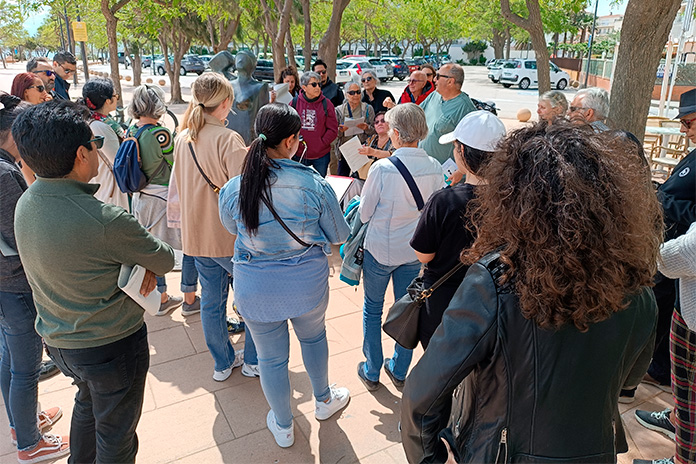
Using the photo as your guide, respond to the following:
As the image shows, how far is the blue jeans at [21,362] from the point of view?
2.35 m

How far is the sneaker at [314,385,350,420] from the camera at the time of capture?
285cm

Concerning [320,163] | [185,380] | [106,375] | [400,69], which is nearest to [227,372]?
[185,380]

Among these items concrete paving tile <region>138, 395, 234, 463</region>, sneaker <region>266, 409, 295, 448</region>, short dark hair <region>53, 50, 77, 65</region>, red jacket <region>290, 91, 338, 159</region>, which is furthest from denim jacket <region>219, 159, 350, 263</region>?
short dark hair <region>53, 50, 77, 65</region>

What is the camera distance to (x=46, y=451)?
255 centimetres

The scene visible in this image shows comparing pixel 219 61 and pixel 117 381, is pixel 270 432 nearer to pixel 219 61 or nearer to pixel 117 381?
pixel 117 381

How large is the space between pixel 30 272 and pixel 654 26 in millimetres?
5657

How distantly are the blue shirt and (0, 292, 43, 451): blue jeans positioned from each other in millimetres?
1057

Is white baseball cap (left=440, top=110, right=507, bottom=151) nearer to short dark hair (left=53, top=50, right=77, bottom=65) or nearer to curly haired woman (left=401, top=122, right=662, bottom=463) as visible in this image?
curly haired woman (left=401, top=122, right=662, bottom=463)

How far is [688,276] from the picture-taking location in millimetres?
1991

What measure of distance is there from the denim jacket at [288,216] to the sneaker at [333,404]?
3.55 ft

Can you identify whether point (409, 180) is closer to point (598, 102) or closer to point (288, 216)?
point (288, 216)

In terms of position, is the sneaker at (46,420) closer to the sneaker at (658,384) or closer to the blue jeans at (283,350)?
the blue jeans at (283,350)

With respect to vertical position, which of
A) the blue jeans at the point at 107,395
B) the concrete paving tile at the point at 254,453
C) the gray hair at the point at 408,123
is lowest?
the concrete paving tile at the point at 254,453

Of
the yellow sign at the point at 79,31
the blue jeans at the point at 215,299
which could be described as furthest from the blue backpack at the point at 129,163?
the yellow sign at the point at 79,31
